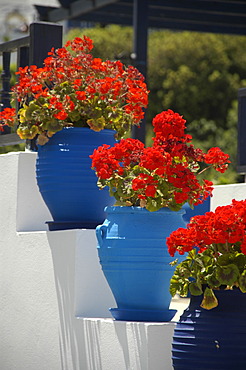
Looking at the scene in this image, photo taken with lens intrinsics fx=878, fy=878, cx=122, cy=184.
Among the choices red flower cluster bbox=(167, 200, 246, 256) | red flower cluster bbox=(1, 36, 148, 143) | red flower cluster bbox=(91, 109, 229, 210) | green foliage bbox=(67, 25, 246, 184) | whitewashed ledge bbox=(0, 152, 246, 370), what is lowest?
whitewashed ledge bbox=(0, 152, 246, 370)

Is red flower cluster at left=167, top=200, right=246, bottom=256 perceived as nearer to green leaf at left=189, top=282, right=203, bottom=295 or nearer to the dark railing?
green leaf at left=189, top=282, right=203, bottom=295

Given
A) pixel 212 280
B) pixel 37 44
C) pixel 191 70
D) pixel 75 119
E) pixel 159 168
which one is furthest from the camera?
pixel 191 70

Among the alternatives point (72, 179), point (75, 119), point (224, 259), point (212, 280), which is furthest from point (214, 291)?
point (75, 119)

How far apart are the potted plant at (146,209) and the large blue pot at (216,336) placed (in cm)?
64

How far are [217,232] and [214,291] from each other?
0.26 meters

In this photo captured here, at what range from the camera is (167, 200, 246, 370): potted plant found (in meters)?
3.72

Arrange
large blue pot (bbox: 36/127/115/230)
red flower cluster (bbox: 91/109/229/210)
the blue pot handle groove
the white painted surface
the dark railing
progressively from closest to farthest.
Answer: red flower cluster (bbox: 91/109/229/210)
the blue pot handle groove
large blue pot (bbox: 36/127/115/230)
the dark railing
the white painted surface

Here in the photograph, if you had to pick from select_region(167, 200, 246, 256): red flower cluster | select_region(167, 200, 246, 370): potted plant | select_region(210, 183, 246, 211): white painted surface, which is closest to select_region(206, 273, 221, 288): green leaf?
select_region(167, 200, 246, 370): potted plant

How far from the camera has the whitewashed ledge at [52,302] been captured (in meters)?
4.46

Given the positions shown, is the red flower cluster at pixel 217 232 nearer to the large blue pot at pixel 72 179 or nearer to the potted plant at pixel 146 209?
the potted plant at pixel 146 209

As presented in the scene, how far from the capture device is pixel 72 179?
507cm

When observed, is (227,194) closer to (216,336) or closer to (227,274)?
(227,274)

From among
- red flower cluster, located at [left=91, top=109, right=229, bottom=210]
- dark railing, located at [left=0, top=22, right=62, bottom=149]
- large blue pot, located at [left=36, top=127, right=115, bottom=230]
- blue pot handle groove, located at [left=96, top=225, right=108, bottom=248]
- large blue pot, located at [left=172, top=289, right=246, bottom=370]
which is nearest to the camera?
large blue pot, located at [left=172, top=289, right=246, bottom=370]

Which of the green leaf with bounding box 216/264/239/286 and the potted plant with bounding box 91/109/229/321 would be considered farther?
the potted plant with bounding box 91/109/229/321
